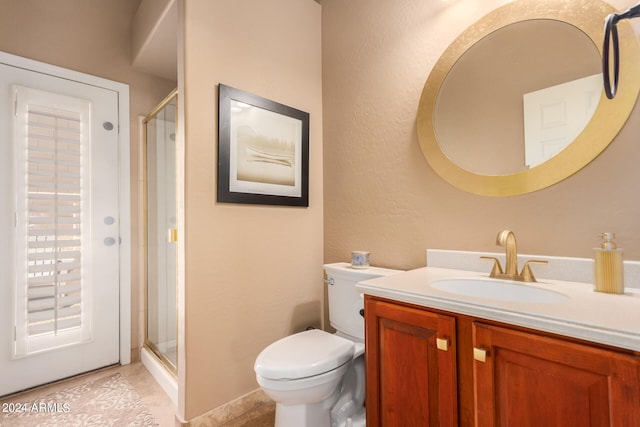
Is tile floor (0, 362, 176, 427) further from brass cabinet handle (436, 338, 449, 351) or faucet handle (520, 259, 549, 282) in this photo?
faucet handle (520, 259, 549, 282)

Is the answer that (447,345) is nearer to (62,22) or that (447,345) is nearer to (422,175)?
(422,175)

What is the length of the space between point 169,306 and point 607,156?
2425 mm

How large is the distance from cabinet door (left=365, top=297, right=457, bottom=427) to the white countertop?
0.17 feet

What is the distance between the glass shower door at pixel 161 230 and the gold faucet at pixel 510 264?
70.6 inches

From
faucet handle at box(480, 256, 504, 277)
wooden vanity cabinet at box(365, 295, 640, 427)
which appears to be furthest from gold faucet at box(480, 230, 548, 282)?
wooden vanity cabinet at box(365, 295, 640, 427)

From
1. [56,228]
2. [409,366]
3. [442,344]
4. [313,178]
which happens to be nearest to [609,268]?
[442,344]

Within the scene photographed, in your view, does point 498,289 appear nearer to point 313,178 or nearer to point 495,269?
point 495,269

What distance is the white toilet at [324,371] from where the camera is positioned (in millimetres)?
1184

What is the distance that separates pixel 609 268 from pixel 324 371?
108cm

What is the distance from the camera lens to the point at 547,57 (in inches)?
46.4

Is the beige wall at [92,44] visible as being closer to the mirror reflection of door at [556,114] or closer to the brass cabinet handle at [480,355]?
the brass cabinet handle at [480,355]

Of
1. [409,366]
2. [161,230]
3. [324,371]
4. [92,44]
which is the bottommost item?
[324,371]

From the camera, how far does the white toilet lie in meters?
1.18

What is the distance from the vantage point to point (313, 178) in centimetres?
203
